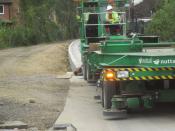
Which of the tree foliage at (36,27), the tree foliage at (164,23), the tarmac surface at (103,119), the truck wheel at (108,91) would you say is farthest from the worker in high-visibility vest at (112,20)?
the tree foliage at (36,27)

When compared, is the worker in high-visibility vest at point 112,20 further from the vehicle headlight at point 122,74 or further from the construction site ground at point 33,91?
the vehicle headlight at point 122,74

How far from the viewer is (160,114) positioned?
42.1 ft

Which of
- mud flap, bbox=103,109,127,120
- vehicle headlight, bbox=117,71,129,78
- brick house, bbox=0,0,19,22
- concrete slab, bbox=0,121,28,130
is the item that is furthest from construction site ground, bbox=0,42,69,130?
brick house, bbox=0,0,19,22

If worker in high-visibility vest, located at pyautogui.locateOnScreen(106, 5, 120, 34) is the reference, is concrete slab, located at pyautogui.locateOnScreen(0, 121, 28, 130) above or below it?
below

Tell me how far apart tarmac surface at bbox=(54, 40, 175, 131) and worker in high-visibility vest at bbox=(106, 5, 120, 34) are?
465 centimetres

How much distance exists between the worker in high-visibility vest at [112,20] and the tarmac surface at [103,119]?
4648 millimetres

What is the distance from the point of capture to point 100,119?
12.5 meters

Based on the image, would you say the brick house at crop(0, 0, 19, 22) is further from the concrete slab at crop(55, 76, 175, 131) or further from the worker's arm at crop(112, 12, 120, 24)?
the concrete slab at crop(55, 76, 175, 131)

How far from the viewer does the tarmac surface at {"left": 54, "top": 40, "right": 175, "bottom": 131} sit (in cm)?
1127

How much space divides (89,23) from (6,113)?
8.11 meters

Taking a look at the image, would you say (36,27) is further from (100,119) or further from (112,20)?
(100,119)

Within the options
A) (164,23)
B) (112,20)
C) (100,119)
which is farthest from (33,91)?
(164,23)

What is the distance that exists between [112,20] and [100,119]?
328 inches

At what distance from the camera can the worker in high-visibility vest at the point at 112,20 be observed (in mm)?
20047
